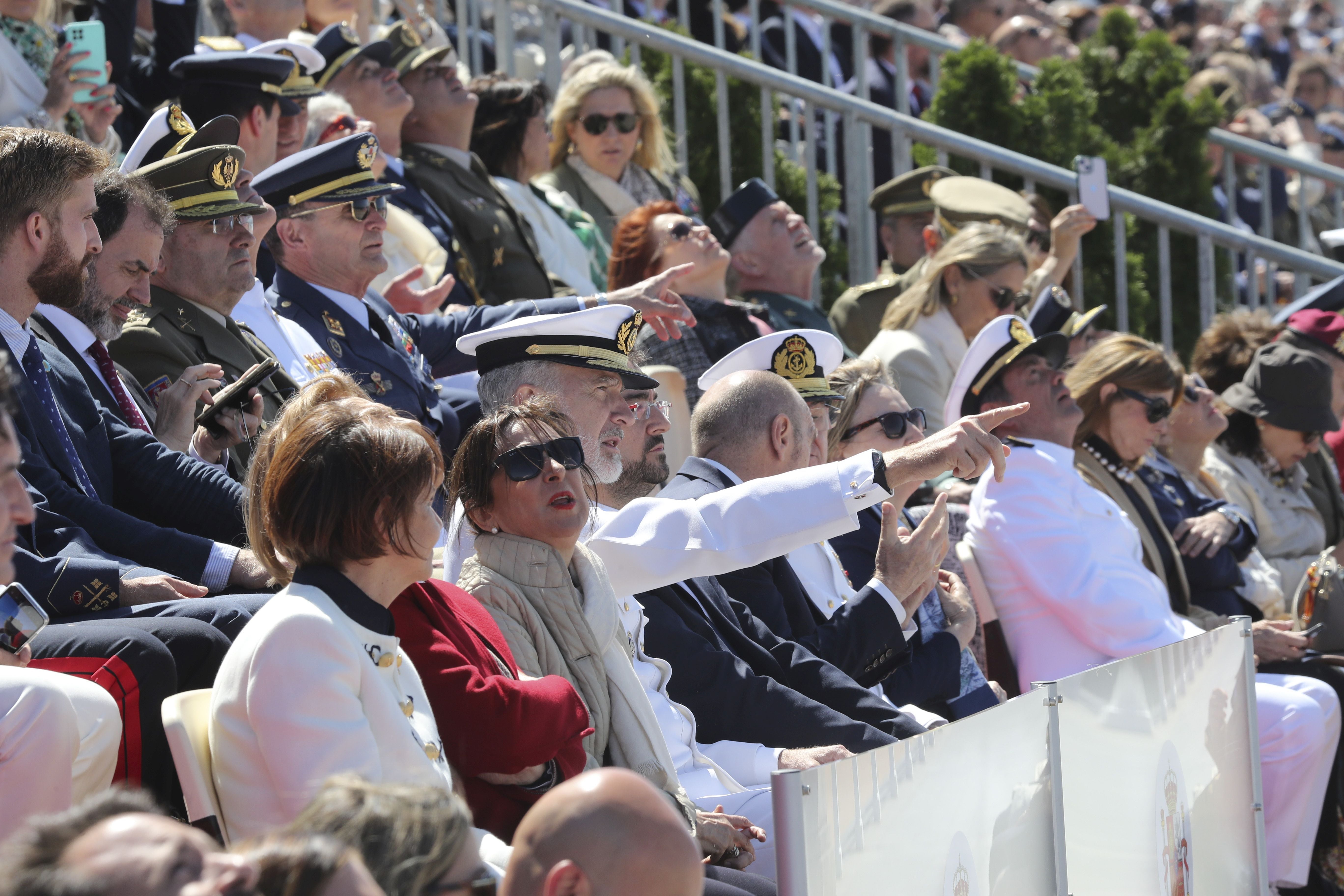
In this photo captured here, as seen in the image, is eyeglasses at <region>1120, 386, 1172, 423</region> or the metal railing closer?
eyeglasses at <region>1120, 386, 1172, 423</region>

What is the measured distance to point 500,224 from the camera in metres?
6.72

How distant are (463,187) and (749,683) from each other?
12.0 feet

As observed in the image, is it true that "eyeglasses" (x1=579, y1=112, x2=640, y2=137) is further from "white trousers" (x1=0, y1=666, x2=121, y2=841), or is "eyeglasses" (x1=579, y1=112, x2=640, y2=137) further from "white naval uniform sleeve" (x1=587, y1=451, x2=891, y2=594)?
"white trousers" (x1=0, y1=666, x2=121, y2=841)

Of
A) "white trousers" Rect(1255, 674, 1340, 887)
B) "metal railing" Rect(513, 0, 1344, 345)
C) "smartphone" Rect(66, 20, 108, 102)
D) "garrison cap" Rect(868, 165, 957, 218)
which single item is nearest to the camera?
"white trousers" Rect(1255, 674, 1340, 887)

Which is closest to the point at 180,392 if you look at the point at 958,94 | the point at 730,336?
the point at 730,336

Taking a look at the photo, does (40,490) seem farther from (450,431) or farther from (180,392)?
(450,431)

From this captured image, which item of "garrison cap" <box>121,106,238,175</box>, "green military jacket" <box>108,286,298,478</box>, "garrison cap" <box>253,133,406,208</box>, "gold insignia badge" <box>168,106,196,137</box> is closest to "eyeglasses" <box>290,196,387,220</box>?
"garrison cap" <box>253,133,406,208</box>

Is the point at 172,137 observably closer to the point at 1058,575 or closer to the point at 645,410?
the point at 645,410

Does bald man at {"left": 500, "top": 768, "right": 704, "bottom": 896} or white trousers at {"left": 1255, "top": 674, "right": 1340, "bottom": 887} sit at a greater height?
bald man at {"left": 500, "top": 768, "right": 704, "bottom": 896}

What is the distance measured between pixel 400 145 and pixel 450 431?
2.29m

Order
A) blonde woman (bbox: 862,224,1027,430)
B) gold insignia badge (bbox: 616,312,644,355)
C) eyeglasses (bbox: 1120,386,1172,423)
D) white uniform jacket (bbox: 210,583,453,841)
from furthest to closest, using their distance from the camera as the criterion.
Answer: blonde woman (bbox: 862,224,1027,430) → eyeglasses (bbox: 1120,386,1172,423) → gold insignia badge (bbox: 616,312,644,355) → white uniform jacket (bbox: 210,583,453,841)

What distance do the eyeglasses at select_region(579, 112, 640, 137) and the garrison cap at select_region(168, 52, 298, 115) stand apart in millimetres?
2234

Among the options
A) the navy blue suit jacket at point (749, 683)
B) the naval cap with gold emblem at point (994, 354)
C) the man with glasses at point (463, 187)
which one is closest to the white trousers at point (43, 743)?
the navy blue suit jacket at point (749, 683)

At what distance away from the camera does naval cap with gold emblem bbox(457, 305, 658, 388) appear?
4.29 m
